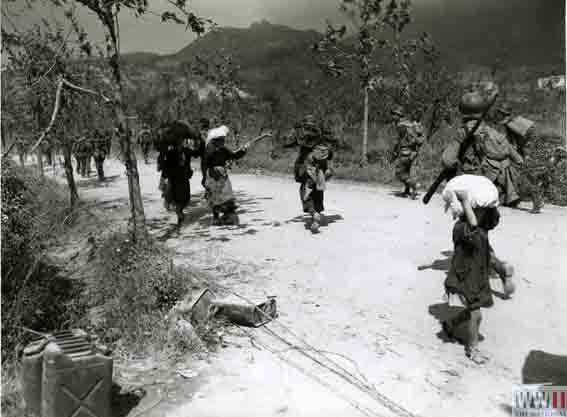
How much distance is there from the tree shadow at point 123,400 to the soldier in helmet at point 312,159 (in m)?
4.90

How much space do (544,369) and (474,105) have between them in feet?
8.23

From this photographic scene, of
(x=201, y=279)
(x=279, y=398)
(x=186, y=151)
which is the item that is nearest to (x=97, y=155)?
(x=186, y=151)

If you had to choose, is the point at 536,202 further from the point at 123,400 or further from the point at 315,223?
the point at 123,400

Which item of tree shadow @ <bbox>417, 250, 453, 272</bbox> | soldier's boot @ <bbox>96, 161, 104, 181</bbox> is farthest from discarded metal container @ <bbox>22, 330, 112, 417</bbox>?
soldier's boot @ <bbox>96, 161, 104, 181</bbox>

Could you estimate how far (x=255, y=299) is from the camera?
4.98m

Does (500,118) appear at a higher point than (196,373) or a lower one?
higher

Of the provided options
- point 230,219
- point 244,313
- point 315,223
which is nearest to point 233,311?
point 244,313

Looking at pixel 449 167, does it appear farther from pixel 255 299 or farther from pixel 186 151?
pixel 186 151

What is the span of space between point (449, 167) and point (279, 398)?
3.03 metres

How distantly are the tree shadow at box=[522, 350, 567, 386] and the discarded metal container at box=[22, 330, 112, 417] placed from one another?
300 centimetres

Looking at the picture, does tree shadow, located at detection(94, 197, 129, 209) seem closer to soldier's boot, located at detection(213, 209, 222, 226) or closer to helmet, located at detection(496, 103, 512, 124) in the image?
soldier's boot, located at detection(213, 209, 222, 226)

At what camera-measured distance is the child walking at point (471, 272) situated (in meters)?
4.31

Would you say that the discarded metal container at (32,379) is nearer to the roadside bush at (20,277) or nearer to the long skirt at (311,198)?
the roadside bush at (20,277)

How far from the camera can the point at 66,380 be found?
3.06m
